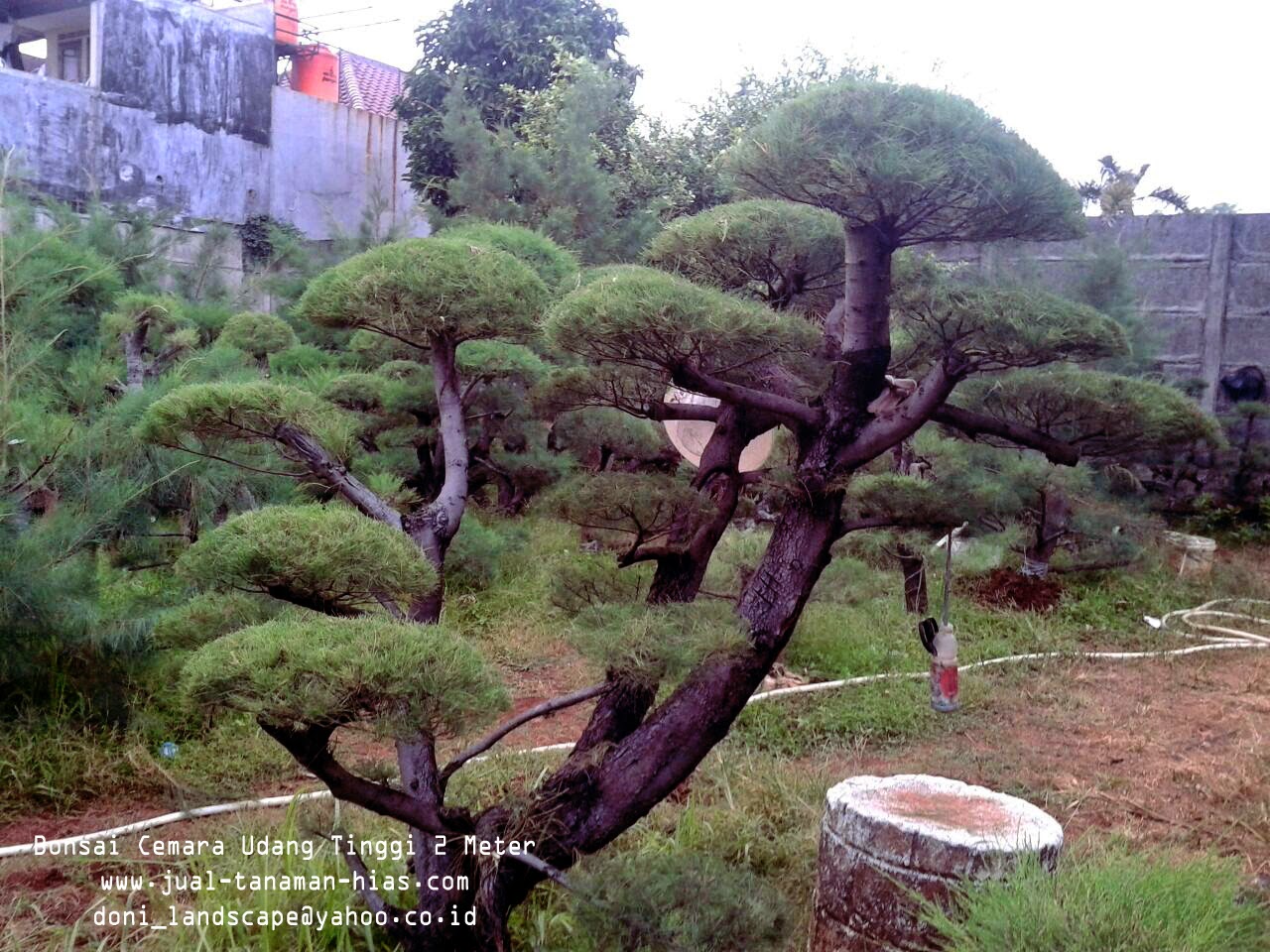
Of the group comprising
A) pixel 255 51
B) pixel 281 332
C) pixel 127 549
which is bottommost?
pixel 127 549

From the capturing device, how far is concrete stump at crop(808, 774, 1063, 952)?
2125mm

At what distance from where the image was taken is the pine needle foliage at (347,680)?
1599 millimetres

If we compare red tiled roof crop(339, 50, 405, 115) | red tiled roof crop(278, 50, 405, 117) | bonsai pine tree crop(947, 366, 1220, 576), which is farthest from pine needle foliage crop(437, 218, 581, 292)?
red tiled roof crop(339, 50, 405, 115)

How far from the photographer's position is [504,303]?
2.12 m

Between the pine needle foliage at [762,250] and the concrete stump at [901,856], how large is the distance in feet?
3.84

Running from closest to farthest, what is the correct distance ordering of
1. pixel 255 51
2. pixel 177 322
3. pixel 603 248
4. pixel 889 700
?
1. pixel 889 700
2. pixel 177 322
3. pixel 603 248
4. pixel 255 51

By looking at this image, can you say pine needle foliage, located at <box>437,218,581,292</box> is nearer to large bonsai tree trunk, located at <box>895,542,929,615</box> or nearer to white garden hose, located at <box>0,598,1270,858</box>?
white garden hose, located at <box>0,598,1270,858</box>

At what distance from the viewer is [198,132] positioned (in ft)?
29.6

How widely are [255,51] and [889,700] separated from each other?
331 inches

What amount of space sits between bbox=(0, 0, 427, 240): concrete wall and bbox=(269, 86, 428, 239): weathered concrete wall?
11 mm

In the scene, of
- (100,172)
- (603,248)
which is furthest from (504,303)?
(100,172)

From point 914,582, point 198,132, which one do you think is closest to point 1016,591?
point 914,582

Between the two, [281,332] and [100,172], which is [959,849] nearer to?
[281,332]

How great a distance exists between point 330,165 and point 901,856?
31.3 ft
